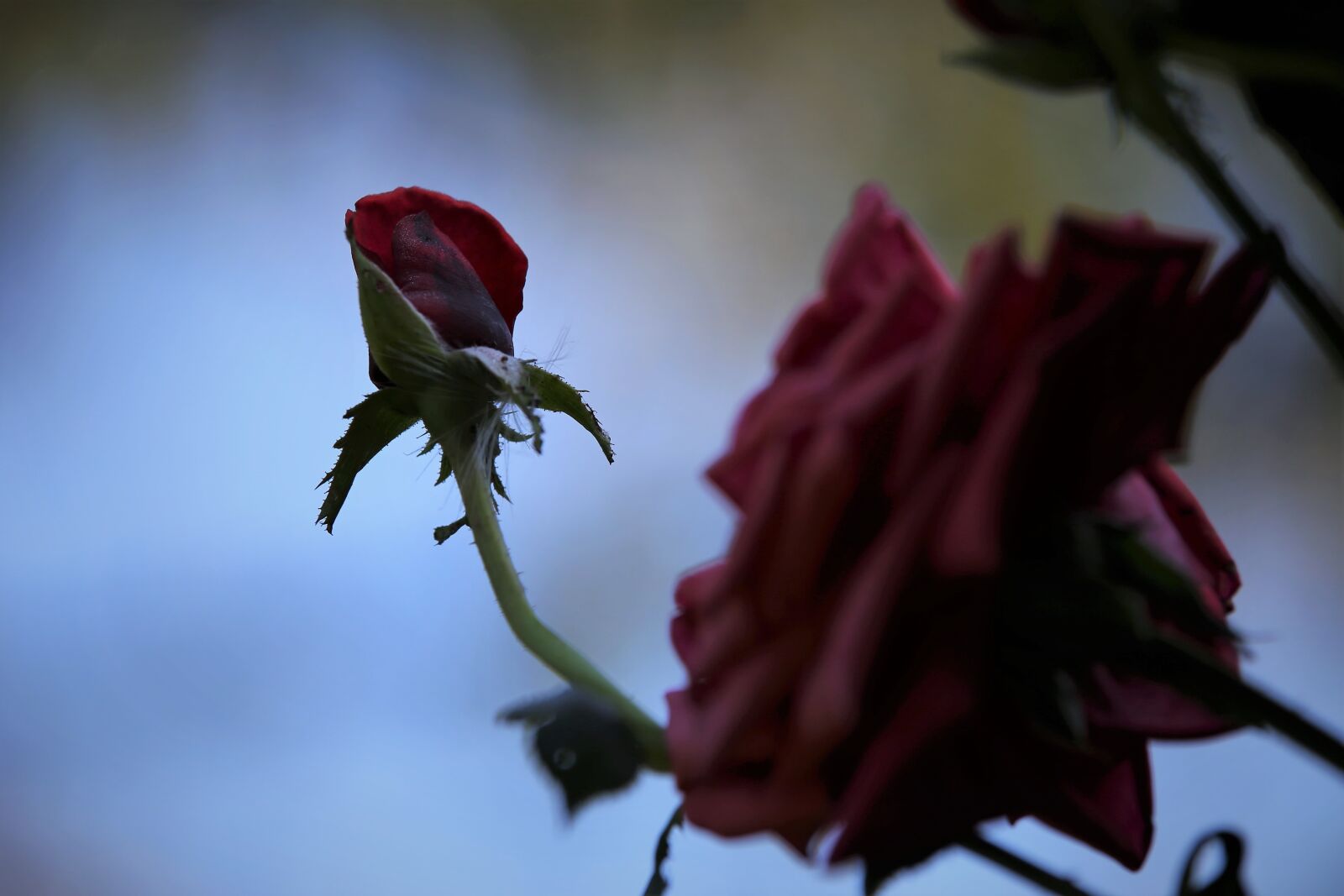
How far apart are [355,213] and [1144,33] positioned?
16 centimetres

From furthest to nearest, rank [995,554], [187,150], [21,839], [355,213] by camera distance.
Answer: [187,150]
[21,839]
[355,213]
[995,554]

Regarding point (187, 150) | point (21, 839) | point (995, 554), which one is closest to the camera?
point (995, 554)

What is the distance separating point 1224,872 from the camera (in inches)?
6.2

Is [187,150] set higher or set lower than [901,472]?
higher

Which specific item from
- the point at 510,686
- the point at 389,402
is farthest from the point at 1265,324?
the point at 389,402

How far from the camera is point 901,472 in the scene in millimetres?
130

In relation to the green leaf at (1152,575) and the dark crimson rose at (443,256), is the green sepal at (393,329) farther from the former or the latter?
the green leaf at (1152,575)

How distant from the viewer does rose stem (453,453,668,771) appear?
6.3 inches

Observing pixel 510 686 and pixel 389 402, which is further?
pixel 510 686

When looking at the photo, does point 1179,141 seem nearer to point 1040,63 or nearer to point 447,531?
point 1040,63

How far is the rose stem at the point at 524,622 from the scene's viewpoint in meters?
0.16

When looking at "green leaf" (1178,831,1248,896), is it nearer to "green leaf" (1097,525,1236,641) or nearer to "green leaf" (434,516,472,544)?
"green leaf" (1097,525,1236,641)

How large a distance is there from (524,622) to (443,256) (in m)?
0.09

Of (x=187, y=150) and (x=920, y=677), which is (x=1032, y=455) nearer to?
(x=920, y=677)
